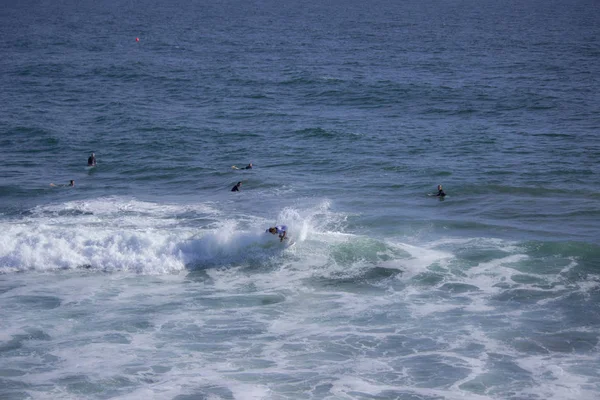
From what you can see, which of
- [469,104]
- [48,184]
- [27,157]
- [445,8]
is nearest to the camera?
[48,184]

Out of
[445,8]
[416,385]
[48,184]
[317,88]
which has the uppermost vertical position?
[445,8]

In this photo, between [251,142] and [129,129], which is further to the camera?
[129,129]

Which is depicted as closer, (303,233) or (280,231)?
(280,231)

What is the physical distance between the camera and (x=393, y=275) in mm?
22891

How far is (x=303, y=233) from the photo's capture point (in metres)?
26.0

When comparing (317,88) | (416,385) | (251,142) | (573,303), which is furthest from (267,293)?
(317,88)

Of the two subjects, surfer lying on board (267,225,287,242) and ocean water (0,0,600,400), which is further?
surfer lying on board (267,225,287,242)

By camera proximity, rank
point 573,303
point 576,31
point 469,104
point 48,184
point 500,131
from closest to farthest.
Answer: point 573,303
point 48,184
point 500,131
point 469,104
point 576,31

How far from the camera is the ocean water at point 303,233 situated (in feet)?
56.8

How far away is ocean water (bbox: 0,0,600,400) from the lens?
17312 mm

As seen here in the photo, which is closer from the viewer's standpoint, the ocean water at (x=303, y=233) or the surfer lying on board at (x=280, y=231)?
the ocean water at (x=303, y=233)

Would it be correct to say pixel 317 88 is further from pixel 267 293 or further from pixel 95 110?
pixel 267 293

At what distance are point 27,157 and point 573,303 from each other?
2832 centimetres

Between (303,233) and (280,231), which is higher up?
(280,231)
